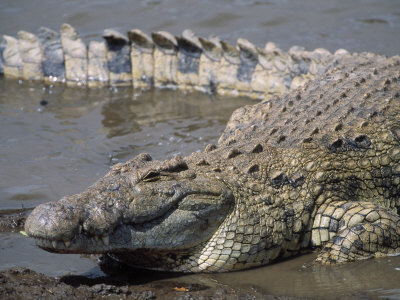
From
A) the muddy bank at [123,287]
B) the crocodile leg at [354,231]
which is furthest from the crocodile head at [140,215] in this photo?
the crocodile leg at [354,231]

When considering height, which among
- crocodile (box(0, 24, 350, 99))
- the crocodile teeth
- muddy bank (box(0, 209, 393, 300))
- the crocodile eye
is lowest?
muddy bank (box(0, 209, 393, 300))

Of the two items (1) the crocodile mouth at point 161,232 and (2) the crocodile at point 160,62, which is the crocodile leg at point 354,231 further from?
(2) the crocodile at point 160,62

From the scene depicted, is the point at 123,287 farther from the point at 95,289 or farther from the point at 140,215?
the point at 140,215

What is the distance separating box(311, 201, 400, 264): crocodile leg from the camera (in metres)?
3.87

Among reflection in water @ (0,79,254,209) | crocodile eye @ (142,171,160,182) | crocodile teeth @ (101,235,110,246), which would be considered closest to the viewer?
crocodile teeth @ (101,235,110,246)

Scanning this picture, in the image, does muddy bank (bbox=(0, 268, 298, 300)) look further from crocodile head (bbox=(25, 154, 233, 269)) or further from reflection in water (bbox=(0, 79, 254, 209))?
reflection in water (bbox=(0, 79, 254, 209))

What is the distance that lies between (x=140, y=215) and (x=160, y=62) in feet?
17.4

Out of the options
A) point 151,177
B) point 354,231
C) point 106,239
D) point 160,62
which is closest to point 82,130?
point 160,62

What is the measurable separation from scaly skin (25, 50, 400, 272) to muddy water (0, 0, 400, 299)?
0.18 metres

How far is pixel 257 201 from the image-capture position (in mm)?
3896

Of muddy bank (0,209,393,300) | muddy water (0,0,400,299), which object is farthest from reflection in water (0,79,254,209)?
muddy bank (0,209,393,300)

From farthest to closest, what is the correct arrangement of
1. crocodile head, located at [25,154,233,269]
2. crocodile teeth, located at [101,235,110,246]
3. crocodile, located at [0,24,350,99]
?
crocodile, located at [0,24,350,99]
crocodile teeth, located at [101,235,110,246]
crocodile head, located at [25,154,233,269]

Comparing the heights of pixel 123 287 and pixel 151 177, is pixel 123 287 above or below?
below

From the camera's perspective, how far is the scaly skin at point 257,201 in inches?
136
